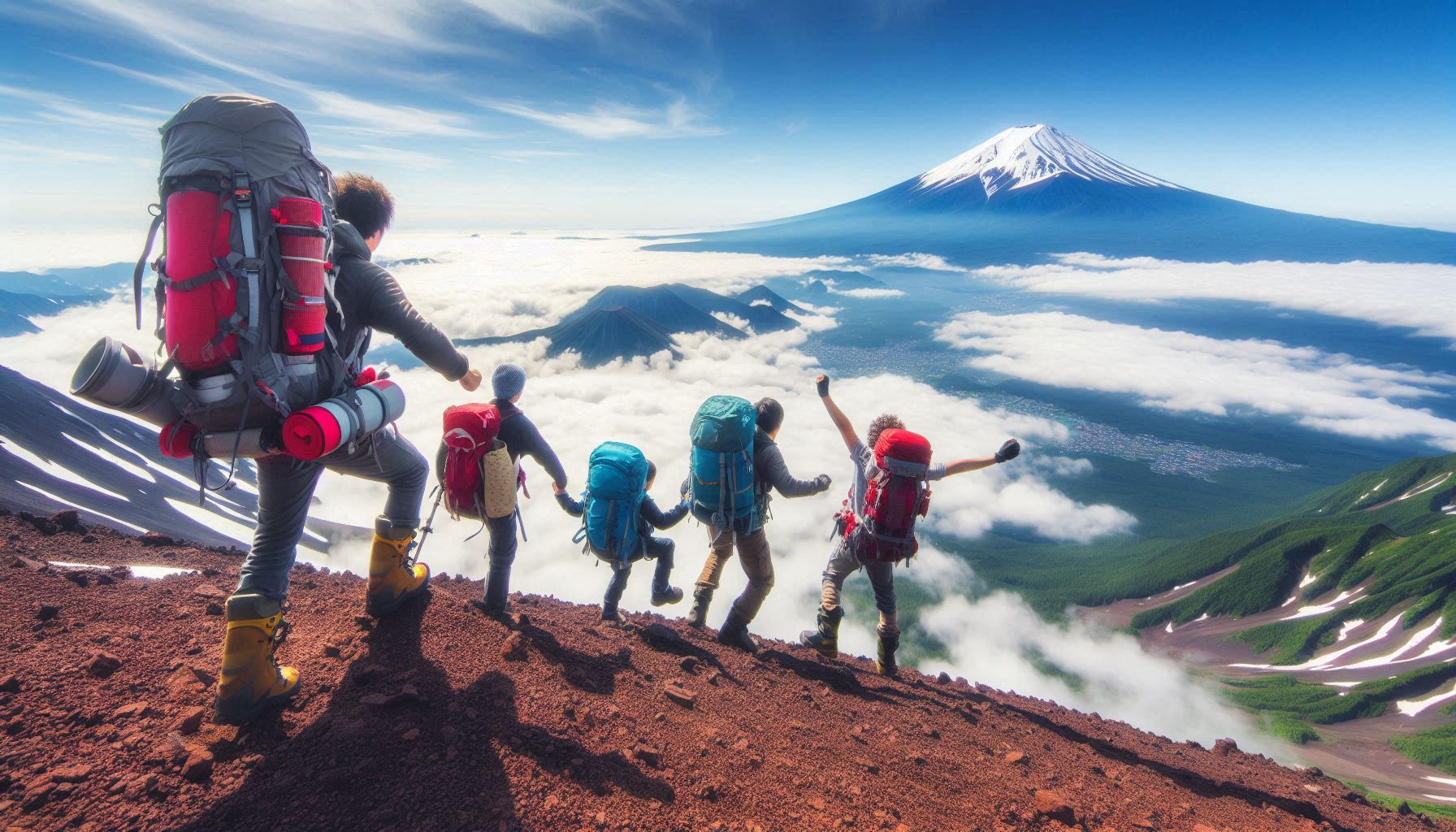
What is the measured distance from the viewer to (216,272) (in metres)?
2.82

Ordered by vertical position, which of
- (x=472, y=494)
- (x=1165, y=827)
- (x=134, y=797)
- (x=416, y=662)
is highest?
(x=472, y=494)

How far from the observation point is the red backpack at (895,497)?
5.90 metres

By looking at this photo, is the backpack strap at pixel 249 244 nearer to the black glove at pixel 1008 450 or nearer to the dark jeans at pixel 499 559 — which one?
the dark jeans at pixel 499 559

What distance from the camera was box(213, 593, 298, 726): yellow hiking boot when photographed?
3.04 meters

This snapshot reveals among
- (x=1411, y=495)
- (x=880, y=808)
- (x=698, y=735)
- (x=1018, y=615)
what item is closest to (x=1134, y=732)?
(x=880, y=808)

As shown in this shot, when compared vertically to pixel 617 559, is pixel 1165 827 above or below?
below

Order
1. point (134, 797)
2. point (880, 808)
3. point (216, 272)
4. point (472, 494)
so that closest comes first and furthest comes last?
point (134, 797)
point (216, 272)
point (880, 808)
point (472, 494)

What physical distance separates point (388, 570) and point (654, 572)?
9.80ft

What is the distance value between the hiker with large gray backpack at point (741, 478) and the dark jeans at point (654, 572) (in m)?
0.55

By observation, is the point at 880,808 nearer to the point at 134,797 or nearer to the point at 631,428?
the point at 134,797

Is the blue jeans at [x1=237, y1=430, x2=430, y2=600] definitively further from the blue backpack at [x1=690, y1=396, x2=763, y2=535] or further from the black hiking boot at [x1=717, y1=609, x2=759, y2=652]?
the black hiking boot at [x1=717, y1=609, x2=759, y2=652]

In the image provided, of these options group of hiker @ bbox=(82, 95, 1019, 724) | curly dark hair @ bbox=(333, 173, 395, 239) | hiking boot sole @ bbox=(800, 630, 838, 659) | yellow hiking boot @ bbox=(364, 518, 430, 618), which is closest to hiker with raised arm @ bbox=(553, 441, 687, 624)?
group of hiker @ bbox=(82, 95, 1019, 724)

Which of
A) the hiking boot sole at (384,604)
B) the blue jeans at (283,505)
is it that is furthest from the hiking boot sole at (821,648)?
the blue jeans at (283,505)

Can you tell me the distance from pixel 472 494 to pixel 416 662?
4.62 feet
